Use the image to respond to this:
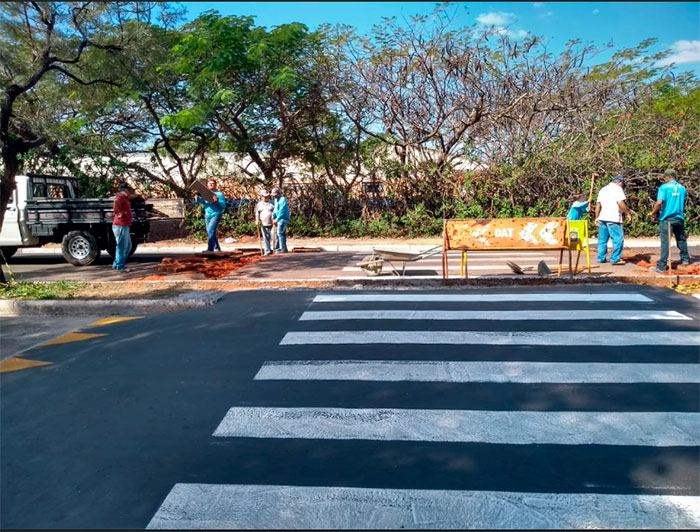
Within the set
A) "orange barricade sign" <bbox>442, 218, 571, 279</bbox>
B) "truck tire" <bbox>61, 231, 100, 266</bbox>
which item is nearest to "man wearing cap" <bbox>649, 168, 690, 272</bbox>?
"orange barricade sign" <bbox>442, 218, 571, 279</bbox>

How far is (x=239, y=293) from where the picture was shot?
32.6 feet

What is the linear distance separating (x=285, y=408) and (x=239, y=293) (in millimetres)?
5153

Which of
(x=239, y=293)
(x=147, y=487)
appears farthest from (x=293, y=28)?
(x=147, y=487)

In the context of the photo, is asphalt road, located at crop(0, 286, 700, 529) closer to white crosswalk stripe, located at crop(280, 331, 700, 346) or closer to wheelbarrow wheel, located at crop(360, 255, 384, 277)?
white crosswalk stripe, located at crop(280, 331, 700, 346)

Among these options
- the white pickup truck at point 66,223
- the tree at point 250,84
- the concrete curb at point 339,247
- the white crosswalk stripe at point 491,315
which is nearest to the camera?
the white crosswalk stripe at point 491,315

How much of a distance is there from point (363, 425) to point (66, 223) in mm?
11738

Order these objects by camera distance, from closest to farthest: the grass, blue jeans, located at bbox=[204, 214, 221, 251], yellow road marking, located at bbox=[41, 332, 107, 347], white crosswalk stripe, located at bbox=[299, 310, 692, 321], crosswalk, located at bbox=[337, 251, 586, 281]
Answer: yellow road marking, located at bbox=[41, 332, 107, 347] → white crosswalk stripe, located at bbox=[299, 310, 692, 321] → the grass → crosswalk, located at bbox=[337, 251, 586, 281] → blue jeans, located at bbox=[204, 214, 221, 251]

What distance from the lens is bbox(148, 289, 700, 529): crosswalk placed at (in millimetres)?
3438

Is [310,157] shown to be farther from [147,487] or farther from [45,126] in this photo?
[147,487]

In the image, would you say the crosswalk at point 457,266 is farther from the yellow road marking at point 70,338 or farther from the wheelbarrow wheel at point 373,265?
the yellow road marking at point 70,338

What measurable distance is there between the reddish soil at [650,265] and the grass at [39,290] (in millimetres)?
10015

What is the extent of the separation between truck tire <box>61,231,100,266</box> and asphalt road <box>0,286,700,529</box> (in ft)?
23.5

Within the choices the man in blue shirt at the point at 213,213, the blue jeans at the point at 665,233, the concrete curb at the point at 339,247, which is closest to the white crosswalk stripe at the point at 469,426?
the blue jeans at the point at 665,233

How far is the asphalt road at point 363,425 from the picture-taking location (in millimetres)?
3492
